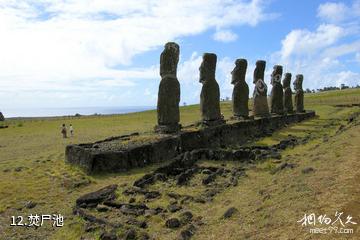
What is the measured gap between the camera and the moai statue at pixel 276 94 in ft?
106

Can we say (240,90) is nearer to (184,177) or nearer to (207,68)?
(207,68)

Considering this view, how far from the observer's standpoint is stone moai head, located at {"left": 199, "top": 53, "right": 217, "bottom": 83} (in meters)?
22.0

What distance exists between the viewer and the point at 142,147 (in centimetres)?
1602

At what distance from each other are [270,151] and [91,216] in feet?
31.0

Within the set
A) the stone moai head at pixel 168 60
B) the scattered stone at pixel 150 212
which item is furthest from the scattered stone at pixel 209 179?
the stone moai head at pixel 168 60

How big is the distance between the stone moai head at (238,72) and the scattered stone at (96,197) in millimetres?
15506

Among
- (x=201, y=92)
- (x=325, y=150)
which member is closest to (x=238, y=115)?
(x=201, y=92)

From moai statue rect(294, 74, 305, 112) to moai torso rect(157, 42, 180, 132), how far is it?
22.2 metres

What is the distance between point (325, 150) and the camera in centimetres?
1499

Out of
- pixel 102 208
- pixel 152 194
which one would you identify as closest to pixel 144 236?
pixel 102 208

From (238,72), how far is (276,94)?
7390 millimetres

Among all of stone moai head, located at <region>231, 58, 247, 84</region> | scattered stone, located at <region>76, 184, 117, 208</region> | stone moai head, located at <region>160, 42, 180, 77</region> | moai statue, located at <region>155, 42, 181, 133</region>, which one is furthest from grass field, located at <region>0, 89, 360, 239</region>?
stone moai head, located at <region>231, 58, 247, 84</region>

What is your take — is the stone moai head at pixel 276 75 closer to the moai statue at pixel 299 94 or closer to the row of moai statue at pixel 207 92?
the row of moai statue at pixel 207 92

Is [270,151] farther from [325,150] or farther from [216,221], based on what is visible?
[216,221]
